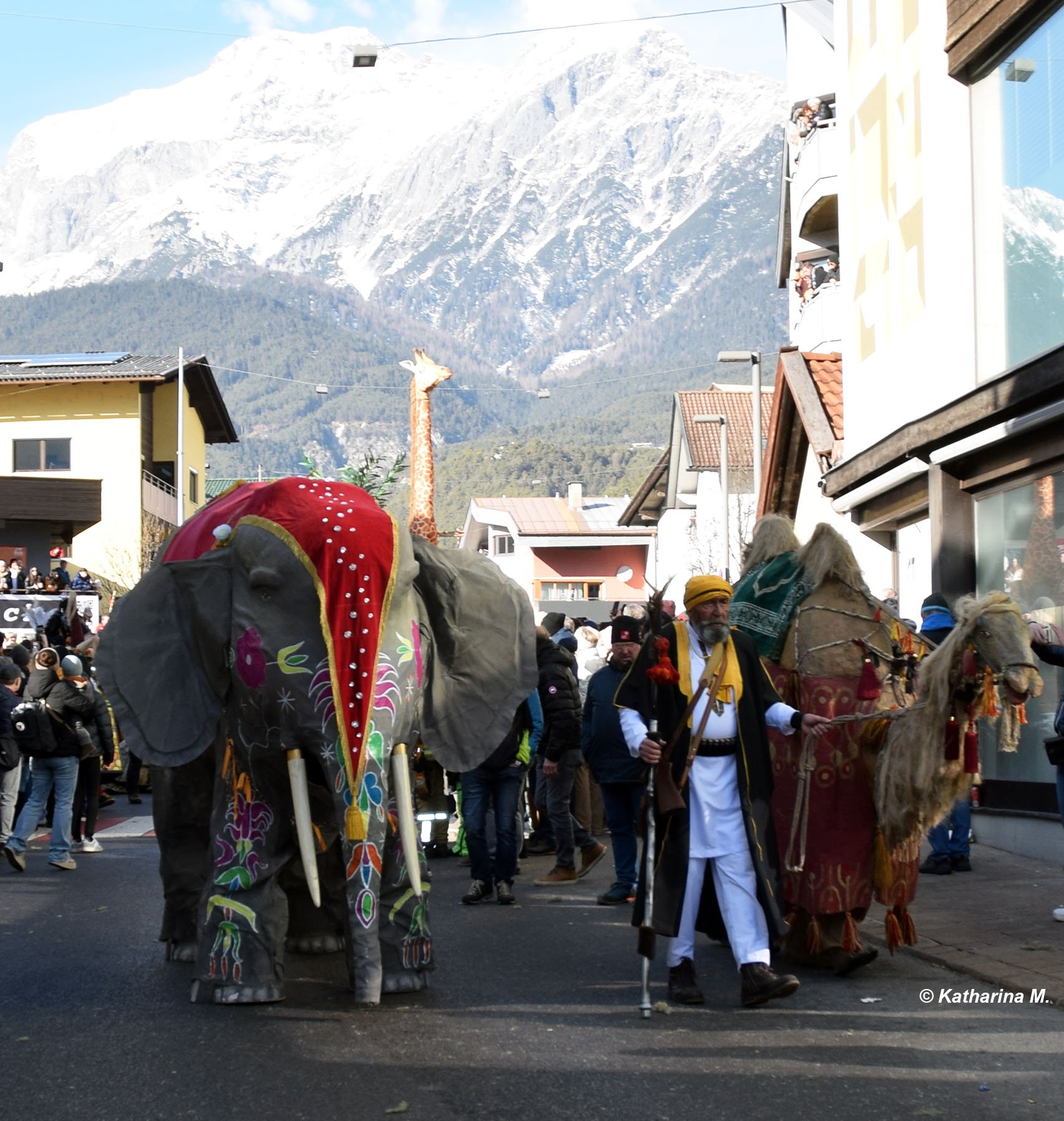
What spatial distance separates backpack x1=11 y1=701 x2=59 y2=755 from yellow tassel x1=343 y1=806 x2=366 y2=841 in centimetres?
774

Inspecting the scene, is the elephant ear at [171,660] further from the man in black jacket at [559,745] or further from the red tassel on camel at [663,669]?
the man in black jacket at [559,745]

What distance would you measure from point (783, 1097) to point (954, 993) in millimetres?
2208

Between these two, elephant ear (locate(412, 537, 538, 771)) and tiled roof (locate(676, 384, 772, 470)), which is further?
tiled roof (locate(676, 384, 772, 470))

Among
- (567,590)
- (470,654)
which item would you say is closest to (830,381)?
(470,654)

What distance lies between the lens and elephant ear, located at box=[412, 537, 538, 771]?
26.6 feet

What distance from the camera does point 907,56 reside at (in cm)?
1564

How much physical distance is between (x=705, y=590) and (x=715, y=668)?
36 centimetres

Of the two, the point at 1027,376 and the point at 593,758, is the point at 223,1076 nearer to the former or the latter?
the point at 593,758

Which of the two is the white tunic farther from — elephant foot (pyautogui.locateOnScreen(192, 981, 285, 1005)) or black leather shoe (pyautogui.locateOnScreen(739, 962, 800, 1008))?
elephant foot (pyautogui.locateOnScreen(192, 981, 285, 1005))

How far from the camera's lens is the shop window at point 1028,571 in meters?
12.4

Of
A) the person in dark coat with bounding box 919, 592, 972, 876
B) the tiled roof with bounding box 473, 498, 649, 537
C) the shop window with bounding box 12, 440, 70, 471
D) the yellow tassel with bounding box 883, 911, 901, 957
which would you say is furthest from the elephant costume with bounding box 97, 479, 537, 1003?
the tiled roof with bounding box 473, 498, 649, 537

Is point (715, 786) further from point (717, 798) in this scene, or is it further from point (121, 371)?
point (121, 371)

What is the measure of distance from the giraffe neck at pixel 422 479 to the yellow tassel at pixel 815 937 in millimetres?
12354

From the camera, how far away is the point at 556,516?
60781 mm
